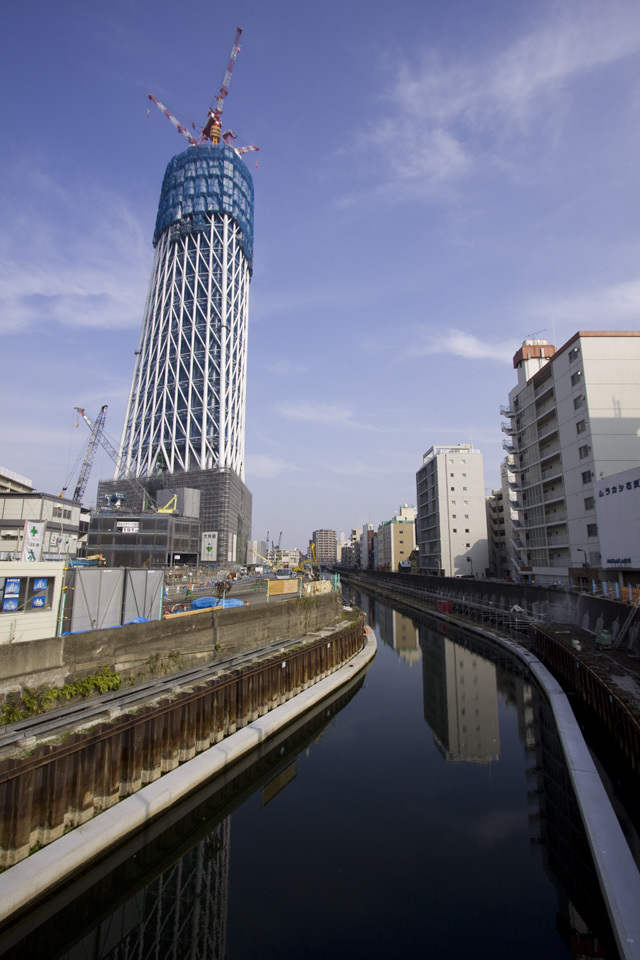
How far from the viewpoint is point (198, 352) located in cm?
14162

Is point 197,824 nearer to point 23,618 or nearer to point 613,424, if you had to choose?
point 23,618

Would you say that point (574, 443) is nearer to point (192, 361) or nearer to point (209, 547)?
point (209, 547)

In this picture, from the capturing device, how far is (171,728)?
52.3 ft

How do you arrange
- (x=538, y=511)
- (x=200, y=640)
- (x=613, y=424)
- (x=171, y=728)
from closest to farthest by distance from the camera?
(x=171, y=728) → (x=200, y=640) → (x=613, y=424) → (x=538, y=511)

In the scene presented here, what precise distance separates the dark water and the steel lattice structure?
10824cm

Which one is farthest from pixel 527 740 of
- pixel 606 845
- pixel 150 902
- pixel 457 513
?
pixel 457 513

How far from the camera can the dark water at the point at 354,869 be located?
410 inches

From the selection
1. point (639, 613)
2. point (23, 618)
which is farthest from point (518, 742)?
point (23, 618)

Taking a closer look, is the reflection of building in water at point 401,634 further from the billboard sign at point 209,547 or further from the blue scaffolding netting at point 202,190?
the blue scaffolding netting at point 202,190

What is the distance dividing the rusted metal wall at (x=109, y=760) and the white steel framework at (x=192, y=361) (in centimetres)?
10784

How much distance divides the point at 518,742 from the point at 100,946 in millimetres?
18949

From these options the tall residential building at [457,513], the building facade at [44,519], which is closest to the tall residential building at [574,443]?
the tall residential building at [457,513]

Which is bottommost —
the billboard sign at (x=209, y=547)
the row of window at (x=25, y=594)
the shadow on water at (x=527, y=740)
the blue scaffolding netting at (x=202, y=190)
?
the shadow on water at (x=527, y=740)

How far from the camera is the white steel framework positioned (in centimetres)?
13450
